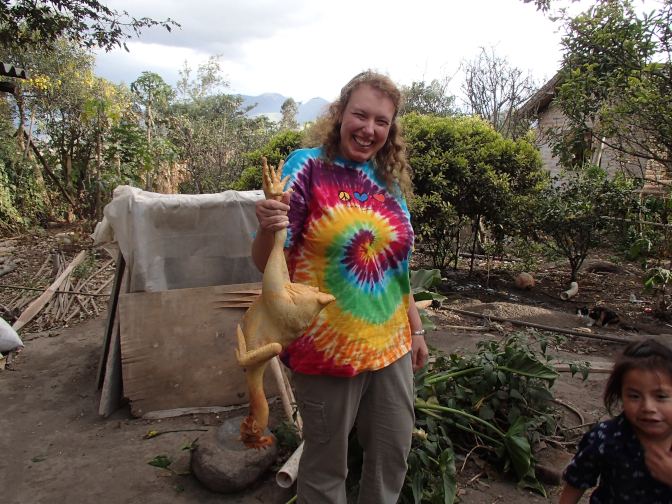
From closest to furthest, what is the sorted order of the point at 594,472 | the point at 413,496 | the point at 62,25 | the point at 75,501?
the point at 594,472
the point at 413,496
the point at 75,501
the point at 62,25

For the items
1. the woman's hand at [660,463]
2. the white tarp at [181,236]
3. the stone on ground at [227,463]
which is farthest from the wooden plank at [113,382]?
the woman's hand at [660,463]

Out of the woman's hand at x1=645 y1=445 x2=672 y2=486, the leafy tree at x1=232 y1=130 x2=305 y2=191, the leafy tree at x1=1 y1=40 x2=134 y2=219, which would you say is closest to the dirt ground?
the woman's hand at x1=645 y1=445 x2=672 y2=486

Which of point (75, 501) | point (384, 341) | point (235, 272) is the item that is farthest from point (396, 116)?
point (75, 501)

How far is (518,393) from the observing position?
111 inches

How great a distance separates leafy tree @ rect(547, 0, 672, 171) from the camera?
5074 mm

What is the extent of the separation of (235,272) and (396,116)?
7.50 ft

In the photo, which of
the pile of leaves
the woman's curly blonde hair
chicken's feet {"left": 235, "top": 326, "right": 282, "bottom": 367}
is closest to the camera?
chicken's feet {"left": 235, "top": 326, "right": 282, "bottom": 367}

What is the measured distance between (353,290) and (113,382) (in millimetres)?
2776

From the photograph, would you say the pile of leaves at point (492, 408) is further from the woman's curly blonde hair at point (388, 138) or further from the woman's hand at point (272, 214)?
the woman's hand at point (272, 214)

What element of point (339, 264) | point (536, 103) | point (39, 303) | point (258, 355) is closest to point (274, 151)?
point (39, 303)

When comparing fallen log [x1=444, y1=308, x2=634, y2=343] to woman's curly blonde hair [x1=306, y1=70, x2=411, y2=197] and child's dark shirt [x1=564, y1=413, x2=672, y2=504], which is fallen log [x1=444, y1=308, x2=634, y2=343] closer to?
child's dark shirt [x1=564, y1=413, x2=672, y2=504]

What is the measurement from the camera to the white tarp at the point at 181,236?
3365 millimetres

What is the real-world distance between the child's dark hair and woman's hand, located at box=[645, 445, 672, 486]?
215mm

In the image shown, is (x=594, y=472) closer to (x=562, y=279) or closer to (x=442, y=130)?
(x=442, y=130)
